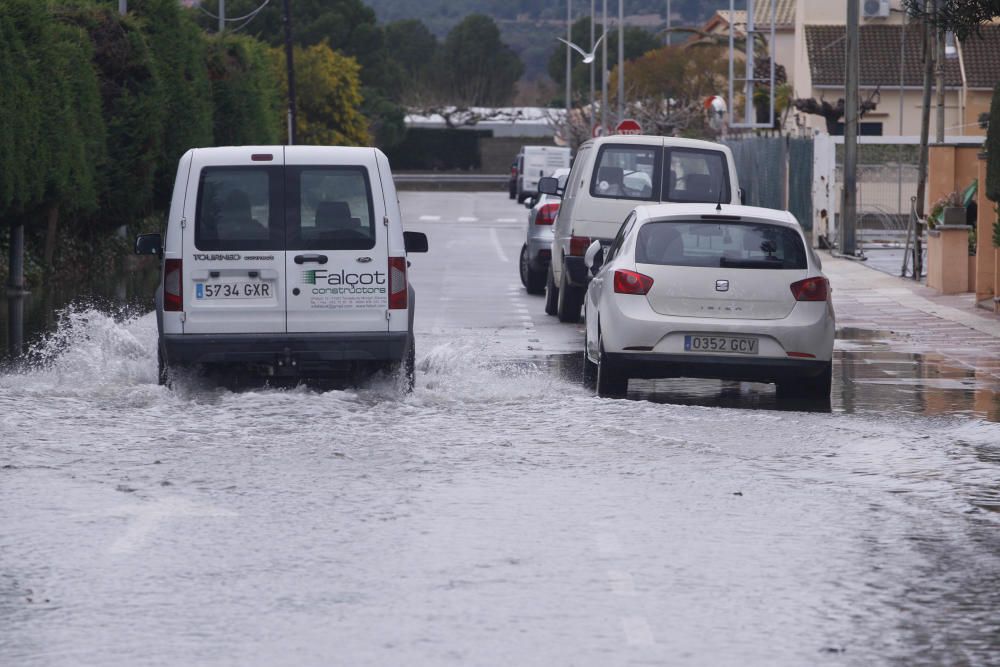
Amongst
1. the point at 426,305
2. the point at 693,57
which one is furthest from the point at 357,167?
the point at 693,57

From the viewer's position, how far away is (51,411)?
1265 cm

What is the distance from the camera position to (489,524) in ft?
29.1

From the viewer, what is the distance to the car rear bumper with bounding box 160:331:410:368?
514 inches

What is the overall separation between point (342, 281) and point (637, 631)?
265 inches

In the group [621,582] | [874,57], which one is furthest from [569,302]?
[874,57]

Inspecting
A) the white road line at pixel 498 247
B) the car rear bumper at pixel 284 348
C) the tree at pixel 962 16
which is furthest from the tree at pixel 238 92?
the car rear bumper at pixel 284 348

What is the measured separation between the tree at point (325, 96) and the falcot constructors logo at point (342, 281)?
203 feet

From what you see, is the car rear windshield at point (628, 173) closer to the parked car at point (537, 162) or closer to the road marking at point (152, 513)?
the road marking at point (152, 513)

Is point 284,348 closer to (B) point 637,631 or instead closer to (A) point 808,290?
(A) point 808,290

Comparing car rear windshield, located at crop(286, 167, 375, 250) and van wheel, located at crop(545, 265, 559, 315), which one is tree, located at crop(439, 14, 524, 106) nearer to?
van wheel, located at crop(545, 265, 559, 315)

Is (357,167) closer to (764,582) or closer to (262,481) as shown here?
(262,481)

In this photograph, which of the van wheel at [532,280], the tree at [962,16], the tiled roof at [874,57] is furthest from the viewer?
the tiled roof at [874,57]

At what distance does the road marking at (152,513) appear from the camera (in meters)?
8.51

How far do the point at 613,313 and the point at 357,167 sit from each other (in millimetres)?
2187
